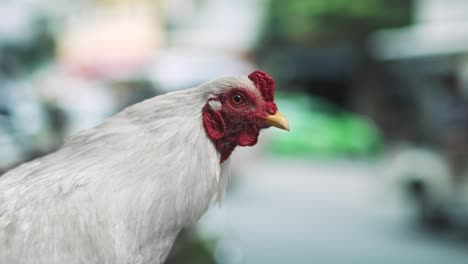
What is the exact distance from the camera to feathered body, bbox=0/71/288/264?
1574 millimetres

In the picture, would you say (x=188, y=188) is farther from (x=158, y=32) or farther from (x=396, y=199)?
(x=158, y=32)

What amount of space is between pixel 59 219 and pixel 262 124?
25.9 inches

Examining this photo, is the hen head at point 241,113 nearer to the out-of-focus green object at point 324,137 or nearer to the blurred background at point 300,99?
the blurred background at point 300,99

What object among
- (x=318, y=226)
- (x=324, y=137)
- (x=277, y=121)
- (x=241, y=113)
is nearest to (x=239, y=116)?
(x=241, y=113)

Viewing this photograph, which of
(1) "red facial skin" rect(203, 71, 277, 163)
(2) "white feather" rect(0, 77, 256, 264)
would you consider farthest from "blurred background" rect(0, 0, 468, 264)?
(2) "white feather" rect(0, 77, 256, 264)

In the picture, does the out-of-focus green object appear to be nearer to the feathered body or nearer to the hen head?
the hen head

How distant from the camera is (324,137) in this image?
15195mm

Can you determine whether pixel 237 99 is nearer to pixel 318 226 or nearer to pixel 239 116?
pixel 239 116

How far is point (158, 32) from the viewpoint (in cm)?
2255

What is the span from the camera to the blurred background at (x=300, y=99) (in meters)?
6.84

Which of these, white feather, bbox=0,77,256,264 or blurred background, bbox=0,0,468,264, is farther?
blurred background, bbox=0,0,468,264

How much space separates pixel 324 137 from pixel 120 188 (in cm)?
1378

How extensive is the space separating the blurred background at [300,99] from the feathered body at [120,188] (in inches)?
26.7

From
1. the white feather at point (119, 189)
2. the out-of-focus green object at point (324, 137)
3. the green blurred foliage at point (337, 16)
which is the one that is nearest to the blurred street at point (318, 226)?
the white feather at point (119, 189)
